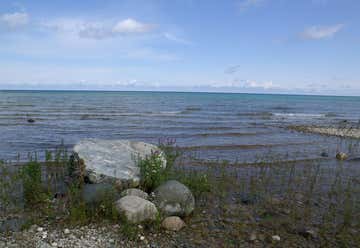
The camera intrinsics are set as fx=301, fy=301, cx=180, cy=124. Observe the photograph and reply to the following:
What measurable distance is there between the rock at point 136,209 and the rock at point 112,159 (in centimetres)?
150

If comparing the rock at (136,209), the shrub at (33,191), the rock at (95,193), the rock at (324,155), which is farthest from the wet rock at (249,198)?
the rock at (324,155)

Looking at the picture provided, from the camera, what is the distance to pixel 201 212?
6738mm

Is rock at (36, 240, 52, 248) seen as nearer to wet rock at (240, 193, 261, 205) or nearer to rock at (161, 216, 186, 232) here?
rock at (161, 216, 186, 232)

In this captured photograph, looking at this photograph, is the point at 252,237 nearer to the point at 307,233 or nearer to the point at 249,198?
the point at 307,233

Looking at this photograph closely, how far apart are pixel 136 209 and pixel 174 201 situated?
3.07 ft

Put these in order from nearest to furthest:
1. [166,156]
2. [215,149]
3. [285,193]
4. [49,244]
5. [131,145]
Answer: [49,244], [285,193], [166,156], [131,145], [215,149]

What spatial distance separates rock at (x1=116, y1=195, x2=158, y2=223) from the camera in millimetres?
5773

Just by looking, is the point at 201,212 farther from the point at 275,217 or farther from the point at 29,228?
the point at 29,228

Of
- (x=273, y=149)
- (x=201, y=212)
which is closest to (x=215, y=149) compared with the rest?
(x=273, y=149)

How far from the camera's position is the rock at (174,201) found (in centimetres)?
634

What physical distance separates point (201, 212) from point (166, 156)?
270 cm

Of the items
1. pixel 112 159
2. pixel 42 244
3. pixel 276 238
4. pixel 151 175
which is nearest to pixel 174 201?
pixel 151 175

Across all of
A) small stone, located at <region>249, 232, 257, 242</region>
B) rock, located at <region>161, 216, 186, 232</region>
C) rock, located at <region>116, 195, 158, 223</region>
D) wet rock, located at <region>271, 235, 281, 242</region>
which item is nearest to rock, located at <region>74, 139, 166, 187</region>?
rock, located at <region>116, 195, 158, 223</region>

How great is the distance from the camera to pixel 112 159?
848 centimetres
